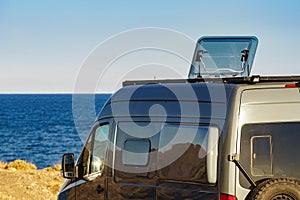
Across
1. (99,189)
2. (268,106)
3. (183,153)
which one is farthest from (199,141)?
(99,189)

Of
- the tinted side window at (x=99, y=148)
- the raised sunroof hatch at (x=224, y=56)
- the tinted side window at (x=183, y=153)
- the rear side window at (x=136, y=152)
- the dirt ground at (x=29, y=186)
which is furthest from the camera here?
the dirt ground at (x=29, y=186)

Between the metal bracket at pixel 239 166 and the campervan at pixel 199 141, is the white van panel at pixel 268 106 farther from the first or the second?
the metal bracket at pixel 239 166

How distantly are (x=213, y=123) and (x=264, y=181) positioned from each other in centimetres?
73

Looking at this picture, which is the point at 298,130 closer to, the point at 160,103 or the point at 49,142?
the point at 160,103

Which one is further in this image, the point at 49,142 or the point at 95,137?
the point at 49,142

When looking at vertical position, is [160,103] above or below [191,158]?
above

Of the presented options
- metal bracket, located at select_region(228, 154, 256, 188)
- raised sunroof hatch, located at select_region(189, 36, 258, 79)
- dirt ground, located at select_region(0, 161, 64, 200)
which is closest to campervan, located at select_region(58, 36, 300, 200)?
metal bracket, located at select_region(228, 154, 256, 188)

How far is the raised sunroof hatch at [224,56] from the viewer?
7777 mm

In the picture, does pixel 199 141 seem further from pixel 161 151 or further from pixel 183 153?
pixel 161 151

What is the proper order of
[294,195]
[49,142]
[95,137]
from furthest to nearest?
[49,142] → [95,137] → [294,195]

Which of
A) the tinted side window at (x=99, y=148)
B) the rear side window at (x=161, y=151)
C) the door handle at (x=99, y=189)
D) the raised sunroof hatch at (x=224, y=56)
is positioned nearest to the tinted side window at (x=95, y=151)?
the tinted side window at (x=99, y=148)

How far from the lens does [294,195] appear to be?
16.6 feet

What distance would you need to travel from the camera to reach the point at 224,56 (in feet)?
26.0

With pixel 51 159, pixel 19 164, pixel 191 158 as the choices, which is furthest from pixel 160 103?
pixel 51 159
